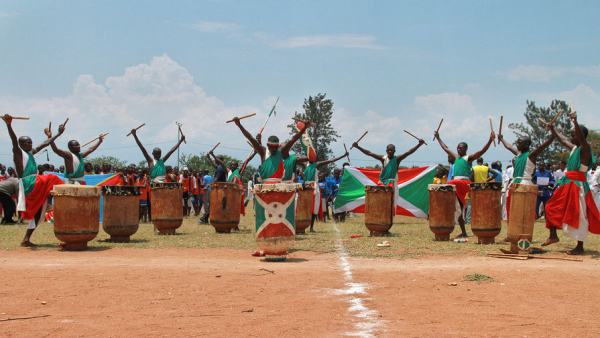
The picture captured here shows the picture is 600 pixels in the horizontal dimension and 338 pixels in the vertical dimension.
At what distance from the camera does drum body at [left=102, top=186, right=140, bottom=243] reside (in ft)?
40.9

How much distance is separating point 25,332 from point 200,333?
1.45 meters

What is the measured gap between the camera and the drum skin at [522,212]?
1061 centimetres

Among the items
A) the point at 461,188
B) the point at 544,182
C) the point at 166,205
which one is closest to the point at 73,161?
the point at 166,205

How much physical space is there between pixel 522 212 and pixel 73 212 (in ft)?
25.3

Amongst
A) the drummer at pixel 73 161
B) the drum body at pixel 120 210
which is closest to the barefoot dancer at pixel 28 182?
the drummer at pixel 73 161

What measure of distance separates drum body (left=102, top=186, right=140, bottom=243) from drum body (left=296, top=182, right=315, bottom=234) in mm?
3837

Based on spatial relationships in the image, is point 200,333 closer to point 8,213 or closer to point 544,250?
point 544,250

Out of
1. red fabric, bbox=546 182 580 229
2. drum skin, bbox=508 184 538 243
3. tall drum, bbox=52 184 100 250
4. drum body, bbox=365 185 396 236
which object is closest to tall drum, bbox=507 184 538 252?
drum skin, bbox=508 184 538 243

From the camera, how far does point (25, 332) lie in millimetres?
5191

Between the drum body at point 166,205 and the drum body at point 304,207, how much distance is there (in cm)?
277

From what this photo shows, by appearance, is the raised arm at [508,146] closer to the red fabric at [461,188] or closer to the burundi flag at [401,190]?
the red fabric at [461,188]

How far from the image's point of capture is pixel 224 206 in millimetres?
14883

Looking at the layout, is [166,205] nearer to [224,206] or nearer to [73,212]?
[224,206]

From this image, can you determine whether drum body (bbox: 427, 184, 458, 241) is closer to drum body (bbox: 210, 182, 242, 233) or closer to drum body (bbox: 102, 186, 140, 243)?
drum body (bbox: 210, 182, 242, 233)
